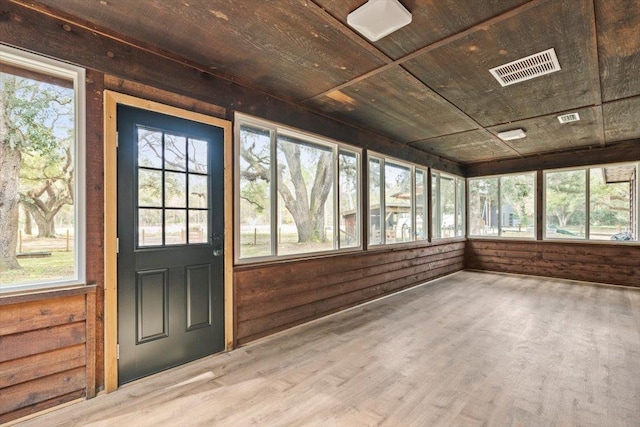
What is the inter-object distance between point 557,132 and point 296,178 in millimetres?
4511

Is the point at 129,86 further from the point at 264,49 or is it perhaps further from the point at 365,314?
the point at 365,314

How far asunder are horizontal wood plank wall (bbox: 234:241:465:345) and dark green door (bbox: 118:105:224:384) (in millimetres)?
331

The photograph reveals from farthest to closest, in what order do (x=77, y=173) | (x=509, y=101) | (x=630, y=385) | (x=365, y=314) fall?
(x=365, y=314)
(x=509, y=101)
(x=630, y=385)
(x=77, y=173)

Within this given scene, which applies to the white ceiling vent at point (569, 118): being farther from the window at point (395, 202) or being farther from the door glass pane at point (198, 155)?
the door glass pane at point (198, 155)

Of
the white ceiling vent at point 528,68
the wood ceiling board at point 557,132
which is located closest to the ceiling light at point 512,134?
the wood ceiling board at point 557,132

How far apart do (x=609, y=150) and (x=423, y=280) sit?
14.7 ft

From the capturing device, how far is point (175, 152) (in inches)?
109

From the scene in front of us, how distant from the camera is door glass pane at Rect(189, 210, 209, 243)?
2.84 metres

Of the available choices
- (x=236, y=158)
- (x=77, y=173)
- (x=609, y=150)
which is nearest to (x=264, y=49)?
(x=236, y=158)

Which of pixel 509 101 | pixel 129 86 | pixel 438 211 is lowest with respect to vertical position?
pixel 438 211

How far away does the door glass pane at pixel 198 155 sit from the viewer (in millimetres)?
2855

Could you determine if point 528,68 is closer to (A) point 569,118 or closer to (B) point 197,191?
(A) point 569,118

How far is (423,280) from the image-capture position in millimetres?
6188

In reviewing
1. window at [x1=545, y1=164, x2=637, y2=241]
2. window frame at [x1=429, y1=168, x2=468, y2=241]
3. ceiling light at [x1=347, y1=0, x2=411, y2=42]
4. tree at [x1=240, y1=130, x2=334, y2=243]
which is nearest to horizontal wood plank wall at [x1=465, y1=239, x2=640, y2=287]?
window at [x1=545, y1=164, x2=637, y2=241]
